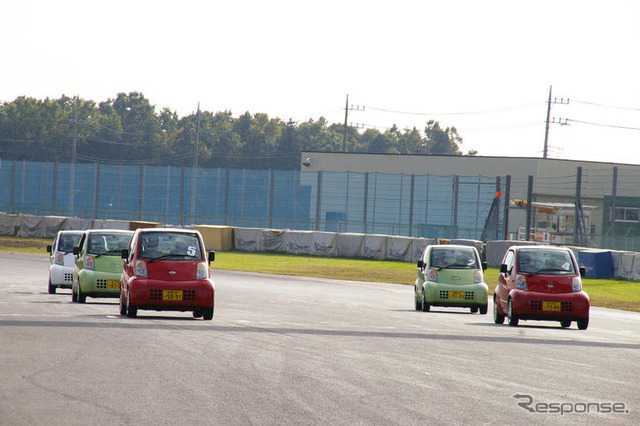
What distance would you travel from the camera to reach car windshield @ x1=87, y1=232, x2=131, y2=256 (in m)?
20.6

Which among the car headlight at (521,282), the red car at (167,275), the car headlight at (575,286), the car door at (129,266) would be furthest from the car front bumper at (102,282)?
the car headlight at (575,286)

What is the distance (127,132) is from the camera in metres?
144

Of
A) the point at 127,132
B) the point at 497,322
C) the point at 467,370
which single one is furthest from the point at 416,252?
the point at 127,132

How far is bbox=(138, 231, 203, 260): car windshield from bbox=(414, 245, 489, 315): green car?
7280mm

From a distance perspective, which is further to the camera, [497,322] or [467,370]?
[497,322]

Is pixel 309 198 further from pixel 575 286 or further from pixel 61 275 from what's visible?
pixel 575 286

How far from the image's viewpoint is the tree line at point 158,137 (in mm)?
126625

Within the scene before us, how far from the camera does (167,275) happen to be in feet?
55.5

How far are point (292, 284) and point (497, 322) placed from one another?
14.9 m

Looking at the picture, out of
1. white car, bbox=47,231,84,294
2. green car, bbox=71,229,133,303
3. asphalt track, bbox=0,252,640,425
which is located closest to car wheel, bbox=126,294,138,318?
asphalt track, bbox=0,252,640,425


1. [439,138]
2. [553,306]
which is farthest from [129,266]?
[439,138]

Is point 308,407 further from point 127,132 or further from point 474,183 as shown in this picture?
point 127,132

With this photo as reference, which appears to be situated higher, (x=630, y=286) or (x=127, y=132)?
(x=127, y=132)

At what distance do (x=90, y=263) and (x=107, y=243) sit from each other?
0.74 metres
